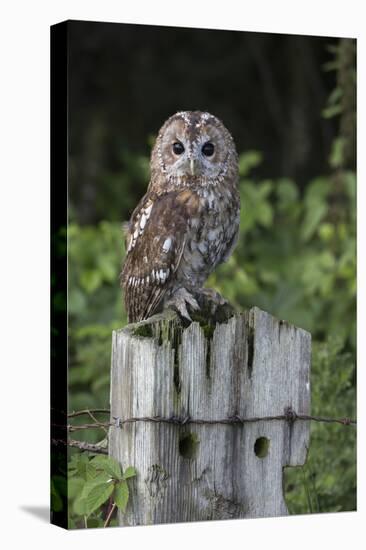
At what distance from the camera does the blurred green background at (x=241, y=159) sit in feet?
22.4

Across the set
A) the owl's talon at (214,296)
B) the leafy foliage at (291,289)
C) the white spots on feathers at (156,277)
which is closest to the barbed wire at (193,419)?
the owl's talon at (214,296)

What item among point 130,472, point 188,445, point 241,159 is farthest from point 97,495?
point 241,159

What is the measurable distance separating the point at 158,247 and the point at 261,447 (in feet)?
2.88

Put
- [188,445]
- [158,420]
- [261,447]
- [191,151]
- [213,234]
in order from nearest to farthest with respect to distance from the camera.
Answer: [158,420], [188,445], [261,447], [191,151], [213,234]

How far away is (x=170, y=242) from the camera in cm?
457

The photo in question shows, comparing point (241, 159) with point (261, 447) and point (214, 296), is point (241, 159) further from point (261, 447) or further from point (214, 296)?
point (261, 447)

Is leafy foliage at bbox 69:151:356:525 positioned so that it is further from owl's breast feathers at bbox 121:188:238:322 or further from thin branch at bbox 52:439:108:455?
owl's breast feathers at bbox 121:188:238:322

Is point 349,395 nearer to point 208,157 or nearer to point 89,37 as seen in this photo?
point 208,157

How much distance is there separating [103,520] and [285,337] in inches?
40.4

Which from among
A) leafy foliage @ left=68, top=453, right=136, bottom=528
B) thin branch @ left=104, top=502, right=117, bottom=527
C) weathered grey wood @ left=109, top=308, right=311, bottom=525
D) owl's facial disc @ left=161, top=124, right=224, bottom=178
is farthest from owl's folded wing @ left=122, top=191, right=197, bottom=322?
thin branch @ left=104, top=502, right=117, bottom=527

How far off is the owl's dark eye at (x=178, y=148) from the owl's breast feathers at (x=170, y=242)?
0.15 metres

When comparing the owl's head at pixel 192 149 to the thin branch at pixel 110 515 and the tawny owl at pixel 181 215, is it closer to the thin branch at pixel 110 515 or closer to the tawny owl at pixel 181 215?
the tawny owl at pixel 181 215

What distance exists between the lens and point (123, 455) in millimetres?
4277

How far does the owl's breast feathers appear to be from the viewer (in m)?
4.57
